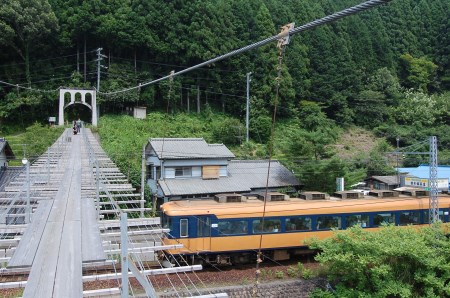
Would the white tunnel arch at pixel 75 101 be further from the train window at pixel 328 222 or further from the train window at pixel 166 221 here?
the train window at pixel 328 222

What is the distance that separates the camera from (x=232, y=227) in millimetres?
12047

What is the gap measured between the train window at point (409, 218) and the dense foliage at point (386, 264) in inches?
128

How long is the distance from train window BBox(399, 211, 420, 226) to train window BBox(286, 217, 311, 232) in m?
3.52

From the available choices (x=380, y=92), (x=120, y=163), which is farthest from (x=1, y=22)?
(x=380, y=92)

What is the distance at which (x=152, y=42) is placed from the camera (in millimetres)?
28750

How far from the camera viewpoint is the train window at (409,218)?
13953mm

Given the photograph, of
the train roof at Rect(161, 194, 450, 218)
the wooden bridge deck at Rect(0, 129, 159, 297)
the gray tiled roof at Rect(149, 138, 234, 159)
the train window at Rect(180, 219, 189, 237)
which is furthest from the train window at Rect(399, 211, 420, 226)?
the wooden bridge deck at Rect(0, 129, 159, 297)

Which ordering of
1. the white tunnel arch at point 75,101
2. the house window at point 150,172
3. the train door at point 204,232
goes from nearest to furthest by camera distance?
the train door at point 204,232 → the house window at point 150,172 → the white tunnel arch at point 75,101

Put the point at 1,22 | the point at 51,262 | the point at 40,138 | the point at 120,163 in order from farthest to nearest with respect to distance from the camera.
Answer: the point at 1,22 → the point at 40,138 → the point at 120,163 → the point at 51,262

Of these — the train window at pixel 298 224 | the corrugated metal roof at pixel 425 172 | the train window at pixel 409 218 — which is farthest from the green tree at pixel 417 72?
the train window at pixel 298 224

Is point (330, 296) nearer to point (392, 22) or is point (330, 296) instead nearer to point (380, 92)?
point (380, 92)

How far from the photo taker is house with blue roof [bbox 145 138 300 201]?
17484mm

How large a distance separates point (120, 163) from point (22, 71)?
46.5 ft

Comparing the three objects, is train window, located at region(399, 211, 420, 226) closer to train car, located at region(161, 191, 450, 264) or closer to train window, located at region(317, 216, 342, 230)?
train car, located at region(161, 191, 450, 264)
